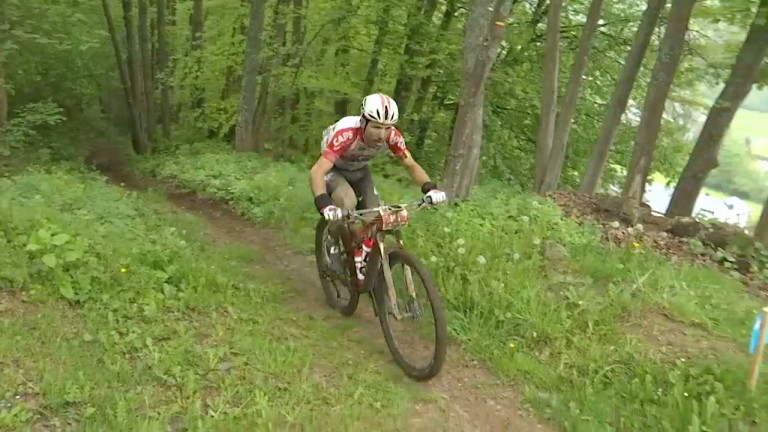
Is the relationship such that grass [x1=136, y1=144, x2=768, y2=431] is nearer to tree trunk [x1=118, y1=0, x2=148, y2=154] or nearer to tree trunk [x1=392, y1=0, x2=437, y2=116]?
tree trunk [x1=392, y1=0, x2=437, y2=116]

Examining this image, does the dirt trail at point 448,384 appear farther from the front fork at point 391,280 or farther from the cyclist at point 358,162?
the cyclist at point 358,162

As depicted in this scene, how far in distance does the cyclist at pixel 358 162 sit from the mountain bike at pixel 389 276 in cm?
15

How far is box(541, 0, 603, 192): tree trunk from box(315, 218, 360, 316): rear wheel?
20.2 ft

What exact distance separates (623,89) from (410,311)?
7.52 metres

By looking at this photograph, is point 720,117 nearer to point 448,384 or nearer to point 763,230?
point 763,230

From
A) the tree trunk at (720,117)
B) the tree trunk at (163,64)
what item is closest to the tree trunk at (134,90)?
the tree trunk at (163,64)

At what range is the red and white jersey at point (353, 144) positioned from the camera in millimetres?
5297

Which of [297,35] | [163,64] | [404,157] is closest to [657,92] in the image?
[404,157]

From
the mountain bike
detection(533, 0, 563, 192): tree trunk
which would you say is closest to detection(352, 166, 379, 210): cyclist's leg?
the mountain bike

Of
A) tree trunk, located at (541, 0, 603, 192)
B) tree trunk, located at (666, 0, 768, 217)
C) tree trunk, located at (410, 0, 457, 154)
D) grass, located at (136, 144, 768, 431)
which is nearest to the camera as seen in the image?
grass, located at (136, 144, 768, 431)

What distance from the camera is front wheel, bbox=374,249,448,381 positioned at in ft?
14.7

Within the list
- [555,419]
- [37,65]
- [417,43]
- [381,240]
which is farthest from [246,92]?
[555,419]

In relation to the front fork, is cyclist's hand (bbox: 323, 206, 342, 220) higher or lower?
higher

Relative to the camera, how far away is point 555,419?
167 inches
